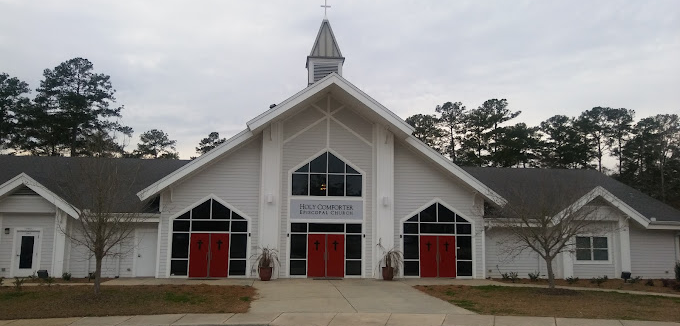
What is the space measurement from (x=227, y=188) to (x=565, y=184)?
42.7 feet

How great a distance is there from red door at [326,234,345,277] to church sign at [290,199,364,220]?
Result: 2.68 ft

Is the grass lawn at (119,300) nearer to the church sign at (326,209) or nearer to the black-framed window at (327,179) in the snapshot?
the church sign at (326,209)

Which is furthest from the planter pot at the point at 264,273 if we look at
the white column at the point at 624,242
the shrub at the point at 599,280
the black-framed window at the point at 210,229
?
the white column at the point at 624,242

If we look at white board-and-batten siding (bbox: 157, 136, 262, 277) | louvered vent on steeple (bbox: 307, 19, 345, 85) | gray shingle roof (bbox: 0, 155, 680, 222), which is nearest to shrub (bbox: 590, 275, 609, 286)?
gray shingle roof (bbox: 0, 155, 680, 222)

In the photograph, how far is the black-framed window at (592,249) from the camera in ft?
73.3

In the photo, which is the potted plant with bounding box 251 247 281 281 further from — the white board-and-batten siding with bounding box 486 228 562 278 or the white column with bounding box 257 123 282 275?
the white board-and-batten siding with bounding box 486 228 562 278

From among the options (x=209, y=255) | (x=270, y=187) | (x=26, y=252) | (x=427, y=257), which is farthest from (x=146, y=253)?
(x=427, y=257)

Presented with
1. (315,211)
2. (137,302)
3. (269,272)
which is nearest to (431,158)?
(315,211)

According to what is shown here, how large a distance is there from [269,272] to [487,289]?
7.72m

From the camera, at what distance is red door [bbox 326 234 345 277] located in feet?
68.2

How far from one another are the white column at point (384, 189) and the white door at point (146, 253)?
28.0 feet

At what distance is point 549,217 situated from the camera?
16812 mm

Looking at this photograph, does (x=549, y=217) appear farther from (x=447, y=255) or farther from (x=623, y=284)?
(x=623, y=284)

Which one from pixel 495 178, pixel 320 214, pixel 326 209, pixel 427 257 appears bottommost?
pixel 427 257
